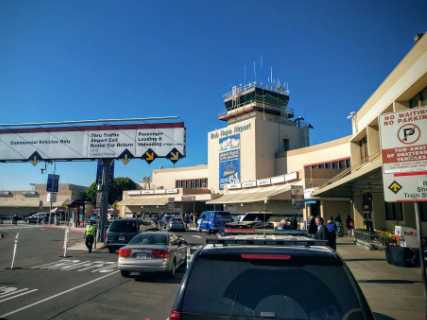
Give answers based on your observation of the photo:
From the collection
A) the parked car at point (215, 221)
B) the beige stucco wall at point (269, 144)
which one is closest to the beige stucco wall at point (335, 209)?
the parked car at point (215, 221)

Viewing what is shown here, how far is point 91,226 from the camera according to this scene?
727 inches

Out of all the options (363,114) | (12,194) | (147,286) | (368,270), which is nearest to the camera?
(147,286)

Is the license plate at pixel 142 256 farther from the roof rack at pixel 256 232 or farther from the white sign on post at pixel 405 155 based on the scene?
the white sign on post at pixel 405 155

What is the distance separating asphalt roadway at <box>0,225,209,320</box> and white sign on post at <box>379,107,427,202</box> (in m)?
5.02

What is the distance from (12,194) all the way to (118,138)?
78656 mm

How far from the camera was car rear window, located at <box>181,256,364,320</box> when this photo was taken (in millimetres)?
2791

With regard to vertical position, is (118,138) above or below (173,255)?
above

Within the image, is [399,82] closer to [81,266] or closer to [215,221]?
[81,266]

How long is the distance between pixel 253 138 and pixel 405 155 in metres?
46.8

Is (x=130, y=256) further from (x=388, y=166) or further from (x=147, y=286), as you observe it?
(x=388, y=166)

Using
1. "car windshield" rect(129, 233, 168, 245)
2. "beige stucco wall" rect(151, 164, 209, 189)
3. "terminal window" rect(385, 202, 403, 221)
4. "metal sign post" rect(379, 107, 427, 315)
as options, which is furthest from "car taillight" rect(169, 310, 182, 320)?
"beige stucco wall" rect(151, 164, 209, 189)

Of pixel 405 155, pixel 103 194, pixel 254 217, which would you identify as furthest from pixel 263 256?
pixel 254 217


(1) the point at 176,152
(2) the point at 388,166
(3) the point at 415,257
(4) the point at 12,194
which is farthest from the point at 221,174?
(4) the point at 12,194

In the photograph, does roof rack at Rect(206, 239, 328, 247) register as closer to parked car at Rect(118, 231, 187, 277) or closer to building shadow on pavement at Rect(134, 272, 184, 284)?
parked car at Rect(118, 231, 187, 277)
